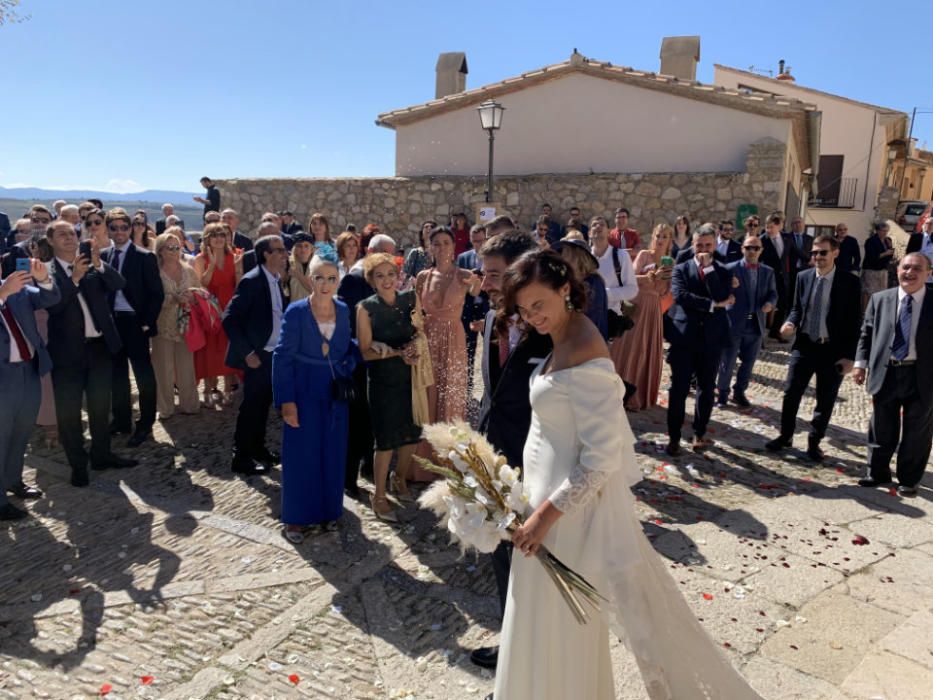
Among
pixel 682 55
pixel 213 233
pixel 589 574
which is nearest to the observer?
pixel 589 574

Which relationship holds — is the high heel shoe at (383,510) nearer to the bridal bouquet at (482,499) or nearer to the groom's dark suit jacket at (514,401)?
the groom's dark suit jacket at (514,401)

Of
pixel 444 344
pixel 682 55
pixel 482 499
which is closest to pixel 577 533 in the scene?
pixel 482 499

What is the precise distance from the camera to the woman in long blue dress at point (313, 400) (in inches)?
188

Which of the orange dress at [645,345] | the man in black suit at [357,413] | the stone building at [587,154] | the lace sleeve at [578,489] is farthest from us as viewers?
the stone building at [587,154]

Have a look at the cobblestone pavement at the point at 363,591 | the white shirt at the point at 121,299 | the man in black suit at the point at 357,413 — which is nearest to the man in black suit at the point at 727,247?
the cobblestone pavement at the point at 363,591

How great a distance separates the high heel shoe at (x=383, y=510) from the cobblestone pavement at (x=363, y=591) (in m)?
0.10

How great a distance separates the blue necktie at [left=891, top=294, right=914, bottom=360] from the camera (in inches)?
225

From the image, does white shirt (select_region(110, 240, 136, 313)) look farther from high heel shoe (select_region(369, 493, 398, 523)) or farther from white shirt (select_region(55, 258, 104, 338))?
high heel shoe (select_region(369, 493, 398, 523))

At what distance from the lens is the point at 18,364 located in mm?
5180

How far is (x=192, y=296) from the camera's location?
7383 mm

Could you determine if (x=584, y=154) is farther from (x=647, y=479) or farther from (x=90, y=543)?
(x=90, y=543)

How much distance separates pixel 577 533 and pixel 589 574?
155 millimetres

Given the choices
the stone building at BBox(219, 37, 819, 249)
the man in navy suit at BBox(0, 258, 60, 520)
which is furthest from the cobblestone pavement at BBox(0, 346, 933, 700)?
the stone building at BBox(219, 37, 819, 249)

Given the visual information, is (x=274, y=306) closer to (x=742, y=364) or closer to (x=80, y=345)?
(x=80, y=345)
